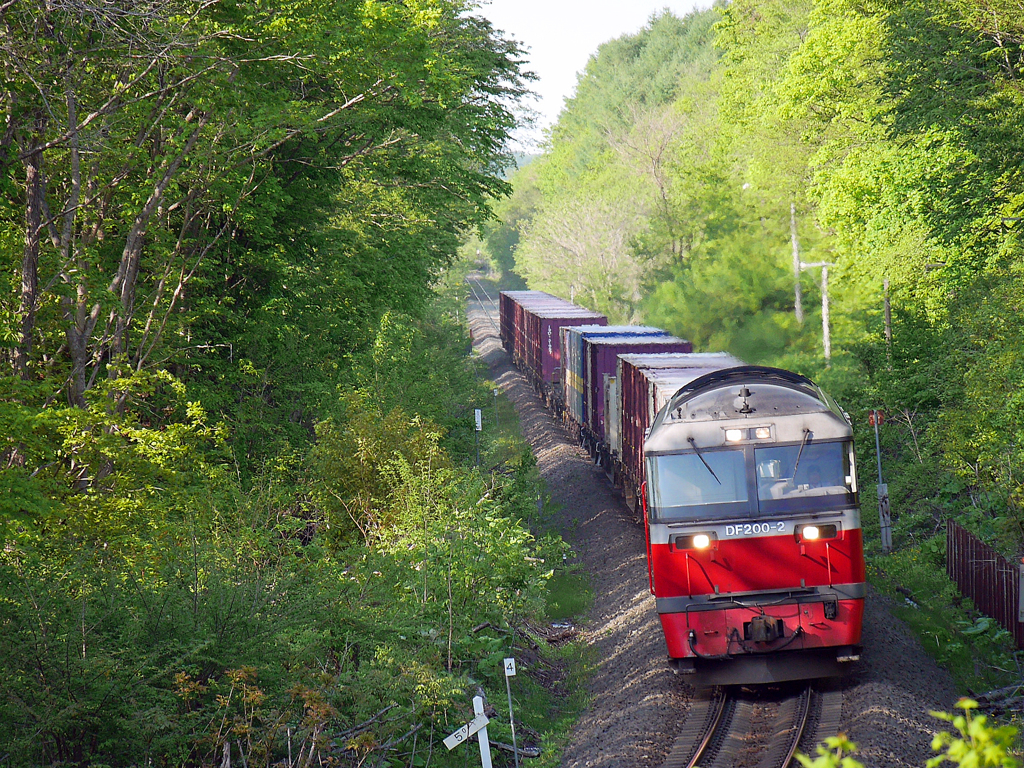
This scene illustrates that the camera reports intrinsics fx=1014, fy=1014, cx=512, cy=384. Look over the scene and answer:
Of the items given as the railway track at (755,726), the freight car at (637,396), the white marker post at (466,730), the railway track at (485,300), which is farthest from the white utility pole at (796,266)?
the white marker post at (466,730)

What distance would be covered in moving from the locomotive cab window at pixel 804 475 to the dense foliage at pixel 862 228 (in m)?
6.47

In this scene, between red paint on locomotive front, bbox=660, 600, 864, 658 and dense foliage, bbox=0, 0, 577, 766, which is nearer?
dense foliage, bbox=0, 0, 577, 766

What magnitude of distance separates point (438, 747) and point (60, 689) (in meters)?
3.90

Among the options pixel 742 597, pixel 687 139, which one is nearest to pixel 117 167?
pixel 742 597

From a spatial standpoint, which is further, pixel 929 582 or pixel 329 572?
pixel 929 582

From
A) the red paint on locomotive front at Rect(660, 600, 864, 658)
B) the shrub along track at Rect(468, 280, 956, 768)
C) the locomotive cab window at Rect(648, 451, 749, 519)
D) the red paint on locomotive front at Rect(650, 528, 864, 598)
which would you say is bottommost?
the shrub along track at Rect(468, 280, 956, 768)

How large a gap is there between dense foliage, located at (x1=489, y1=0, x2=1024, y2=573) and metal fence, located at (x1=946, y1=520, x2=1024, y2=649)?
59 centimetres

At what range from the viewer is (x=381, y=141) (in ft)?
68.4

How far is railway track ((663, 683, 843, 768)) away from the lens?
9.28m

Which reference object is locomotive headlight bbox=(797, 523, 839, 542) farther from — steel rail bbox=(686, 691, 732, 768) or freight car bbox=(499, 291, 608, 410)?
freight car bbox=(499, 291, 608, 410)

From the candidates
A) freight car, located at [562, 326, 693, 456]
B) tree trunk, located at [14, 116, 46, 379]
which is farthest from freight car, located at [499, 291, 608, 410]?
tree trunk, located at [14, 116, 46, 379]

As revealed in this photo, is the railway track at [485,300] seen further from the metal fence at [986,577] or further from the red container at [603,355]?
the metal fence at [986,577]

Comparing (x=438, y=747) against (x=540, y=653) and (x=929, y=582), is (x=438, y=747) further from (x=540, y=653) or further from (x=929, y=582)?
(x=929, y=582)

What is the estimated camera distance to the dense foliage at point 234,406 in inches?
320
